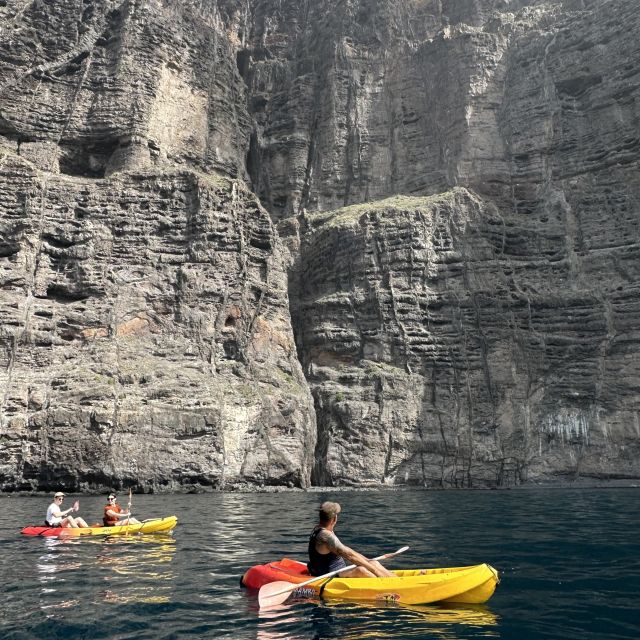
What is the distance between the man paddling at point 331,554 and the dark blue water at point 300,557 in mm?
619

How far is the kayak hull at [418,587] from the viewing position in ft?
29.4

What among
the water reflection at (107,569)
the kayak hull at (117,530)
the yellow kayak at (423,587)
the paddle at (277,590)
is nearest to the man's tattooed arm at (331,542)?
the paddle at (277,590)

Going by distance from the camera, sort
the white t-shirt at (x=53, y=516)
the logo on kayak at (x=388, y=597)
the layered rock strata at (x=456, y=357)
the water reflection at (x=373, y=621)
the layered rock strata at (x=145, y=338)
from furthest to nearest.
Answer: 1. the layered rock strata at (x=456, y=357)
2. the layered rock strata at (x=145, y=338)
3. the white t-shirt at (x=53, y=516)
4. the logo on kayak at (x=388, y=597)
5. the water reflection at (x=373, y=621)

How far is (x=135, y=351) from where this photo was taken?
131 feet

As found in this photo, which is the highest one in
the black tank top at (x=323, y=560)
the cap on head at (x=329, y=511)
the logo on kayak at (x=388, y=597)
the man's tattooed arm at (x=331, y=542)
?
the cap on head at (x=329, y=511)

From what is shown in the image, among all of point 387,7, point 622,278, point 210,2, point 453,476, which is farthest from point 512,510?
point 210,2

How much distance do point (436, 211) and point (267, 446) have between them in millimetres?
26044

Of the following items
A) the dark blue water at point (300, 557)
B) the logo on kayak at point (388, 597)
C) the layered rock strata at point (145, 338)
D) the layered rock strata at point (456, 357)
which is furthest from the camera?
the layered rock strata at point (456, 357)

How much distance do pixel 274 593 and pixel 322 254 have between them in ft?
155

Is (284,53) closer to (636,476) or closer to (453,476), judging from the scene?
(453,476)

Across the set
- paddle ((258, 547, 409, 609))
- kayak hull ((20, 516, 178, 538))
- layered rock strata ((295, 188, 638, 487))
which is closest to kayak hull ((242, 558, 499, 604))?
paddle ((258, 547, 409, 609))

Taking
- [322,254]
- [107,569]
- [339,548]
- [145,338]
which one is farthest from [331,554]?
[322,254]

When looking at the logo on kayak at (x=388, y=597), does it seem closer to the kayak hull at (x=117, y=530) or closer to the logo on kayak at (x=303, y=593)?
the logo on kayak at (x=303, y=593)

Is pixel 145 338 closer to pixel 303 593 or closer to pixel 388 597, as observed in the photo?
pixel 303 593
